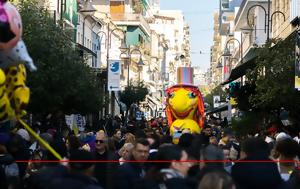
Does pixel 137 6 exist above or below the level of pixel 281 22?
above

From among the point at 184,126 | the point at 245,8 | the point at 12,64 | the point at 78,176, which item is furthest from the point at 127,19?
the point at 12,64

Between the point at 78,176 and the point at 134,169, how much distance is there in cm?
298

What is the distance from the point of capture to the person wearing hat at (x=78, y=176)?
6246 millimetres

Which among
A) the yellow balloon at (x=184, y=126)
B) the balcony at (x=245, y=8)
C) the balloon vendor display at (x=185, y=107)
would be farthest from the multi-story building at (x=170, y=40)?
the yellow balloon at (x=184, y=126)

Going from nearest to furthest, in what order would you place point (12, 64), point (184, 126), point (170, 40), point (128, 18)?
1. point (12, 64)
2. point (184, 126)
3. point (128, 18)
4. point (170, 40)

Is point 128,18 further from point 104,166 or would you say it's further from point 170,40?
point 104,166

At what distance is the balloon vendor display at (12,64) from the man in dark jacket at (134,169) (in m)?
2.24

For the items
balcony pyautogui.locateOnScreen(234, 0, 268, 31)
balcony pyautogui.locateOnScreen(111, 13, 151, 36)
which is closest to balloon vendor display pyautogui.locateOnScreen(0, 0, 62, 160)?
balcony pyautogui.locateOnScreen(234, 0, 268, 31)

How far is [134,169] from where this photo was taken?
940cm

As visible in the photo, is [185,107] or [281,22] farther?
[281,22]

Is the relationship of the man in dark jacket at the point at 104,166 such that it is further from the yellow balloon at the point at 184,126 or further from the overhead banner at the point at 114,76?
the overhead banner at the point at 114,76

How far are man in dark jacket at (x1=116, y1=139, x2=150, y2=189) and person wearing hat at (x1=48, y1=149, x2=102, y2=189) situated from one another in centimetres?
94

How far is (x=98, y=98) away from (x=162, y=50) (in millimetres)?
104589

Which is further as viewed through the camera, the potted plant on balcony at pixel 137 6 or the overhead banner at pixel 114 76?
the potted plant on balcony at pixel 137 6
